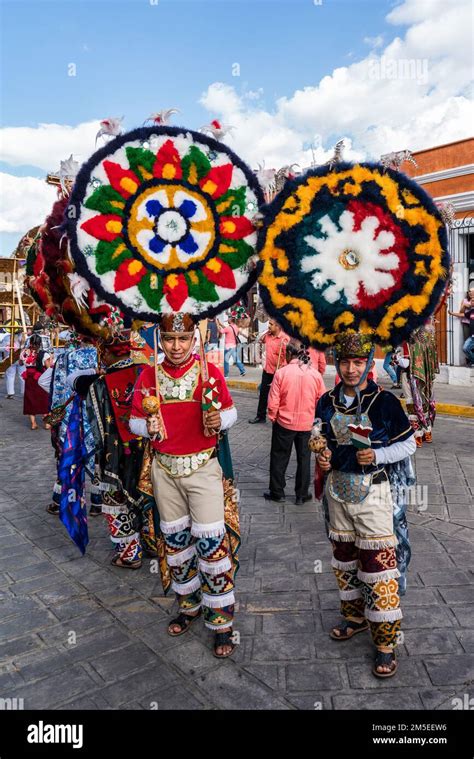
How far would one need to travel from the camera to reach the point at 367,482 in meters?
3.05

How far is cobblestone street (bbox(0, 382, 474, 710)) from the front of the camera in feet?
9.38

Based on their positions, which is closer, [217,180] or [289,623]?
[217,180]

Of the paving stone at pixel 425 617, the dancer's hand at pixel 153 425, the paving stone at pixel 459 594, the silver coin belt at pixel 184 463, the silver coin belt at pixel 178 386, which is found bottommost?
the paving stone at pixel 425 617

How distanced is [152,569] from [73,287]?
7.74 feet

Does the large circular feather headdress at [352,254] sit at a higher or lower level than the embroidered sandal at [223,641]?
higher

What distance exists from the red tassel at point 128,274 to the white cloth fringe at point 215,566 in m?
1.71

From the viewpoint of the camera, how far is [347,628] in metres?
3.33

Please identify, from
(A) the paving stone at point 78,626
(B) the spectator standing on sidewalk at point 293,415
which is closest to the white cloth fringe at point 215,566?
(A) the paving stone at point 78,626

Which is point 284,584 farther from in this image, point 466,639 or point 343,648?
point 466,639

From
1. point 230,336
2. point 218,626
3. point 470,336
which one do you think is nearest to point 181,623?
point 218,626

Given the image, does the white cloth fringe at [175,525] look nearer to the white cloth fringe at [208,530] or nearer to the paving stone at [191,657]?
the white cloth fringe at [208,530]

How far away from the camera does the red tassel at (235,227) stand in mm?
3160

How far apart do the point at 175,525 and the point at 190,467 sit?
15.7 inches
